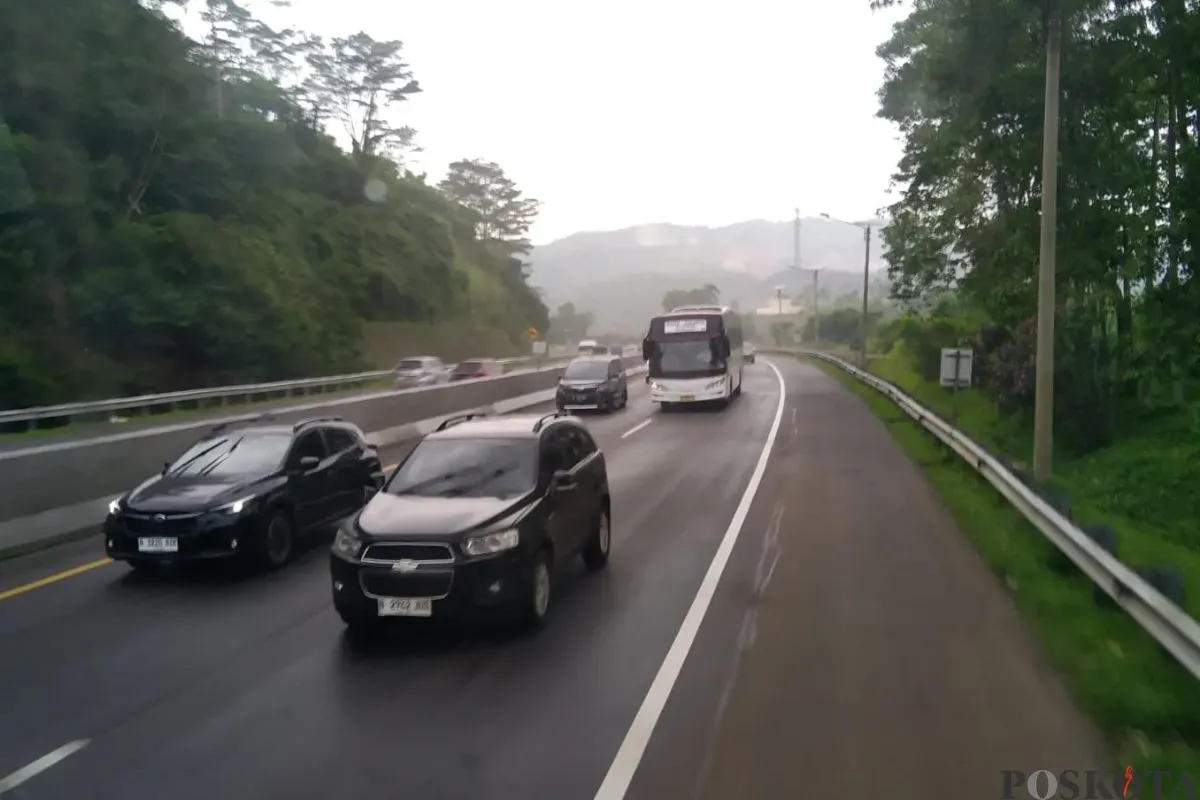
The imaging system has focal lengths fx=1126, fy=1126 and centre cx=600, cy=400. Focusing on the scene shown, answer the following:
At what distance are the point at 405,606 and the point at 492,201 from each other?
10080 cm

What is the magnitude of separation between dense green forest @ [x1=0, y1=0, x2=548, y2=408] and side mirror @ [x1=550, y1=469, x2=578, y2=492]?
1196 inches

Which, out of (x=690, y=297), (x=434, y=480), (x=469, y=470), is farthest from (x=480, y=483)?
(x=690, y=297)

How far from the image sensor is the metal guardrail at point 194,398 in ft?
104

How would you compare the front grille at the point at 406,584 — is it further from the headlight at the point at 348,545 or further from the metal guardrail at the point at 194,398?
the metal guardrail at the point at 194,398

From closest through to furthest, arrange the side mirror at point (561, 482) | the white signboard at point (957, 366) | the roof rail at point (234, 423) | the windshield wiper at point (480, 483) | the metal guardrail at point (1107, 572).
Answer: the metal guardrail at point (1107, 572) → the windshield wiper at point (480, 483) → the side mirror at point (561, 482) → the roof rail at point (234, 423) → the white signboard at point (957, 366)

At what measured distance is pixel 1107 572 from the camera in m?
8.94

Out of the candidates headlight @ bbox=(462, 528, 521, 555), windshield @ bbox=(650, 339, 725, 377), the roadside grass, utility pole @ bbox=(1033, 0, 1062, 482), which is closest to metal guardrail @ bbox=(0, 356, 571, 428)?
windshield @ bbox=(650, 339, 725, 377)

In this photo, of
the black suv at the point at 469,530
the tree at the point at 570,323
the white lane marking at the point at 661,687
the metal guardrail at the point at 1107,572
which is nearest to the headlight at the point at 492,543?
the black suv at the point at 469,530

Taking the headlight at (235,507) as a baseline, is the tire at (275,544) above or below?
below

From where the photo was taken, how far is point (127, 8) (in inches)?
1879

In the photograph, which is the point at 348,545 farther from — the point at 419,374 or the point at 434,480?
the point at 419,374

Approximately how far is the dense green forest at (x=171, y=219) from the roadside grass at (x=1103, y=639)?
3159 cm

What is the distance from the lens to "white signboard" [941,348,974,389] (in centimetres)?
2377

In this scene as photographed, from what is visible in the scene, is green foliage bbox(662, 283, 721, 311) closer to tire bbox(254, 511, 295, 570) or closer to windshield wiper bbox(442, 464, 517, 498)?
tire bbox(254, 511, 295, 570)
